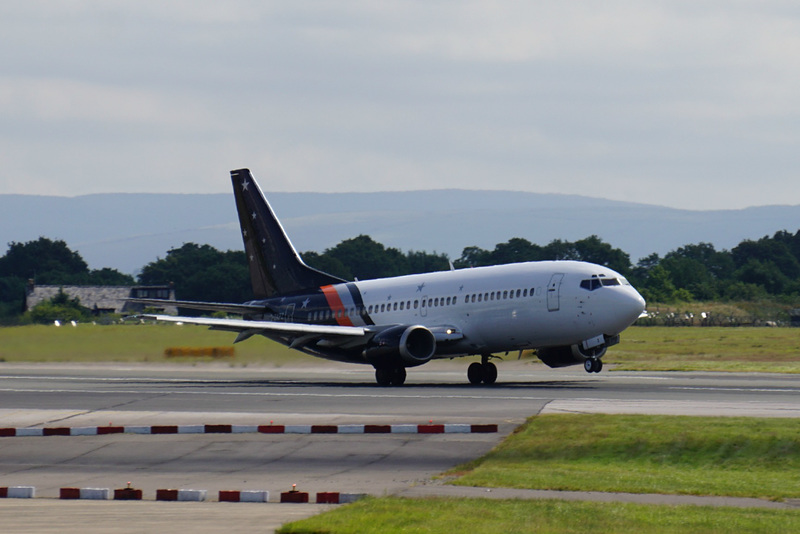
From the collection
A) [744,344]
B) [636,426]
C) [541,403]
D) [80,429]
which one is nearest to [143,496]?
[80,429]

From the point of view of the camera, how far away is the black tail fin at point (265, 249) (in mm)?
49719

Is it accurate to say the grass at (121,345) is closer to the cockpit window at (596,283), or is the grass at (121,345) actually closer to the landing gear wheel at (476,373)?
the landing gear wheel at (476,373)

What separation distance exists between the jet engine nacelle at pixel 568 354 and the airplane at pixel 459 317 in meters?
0.04

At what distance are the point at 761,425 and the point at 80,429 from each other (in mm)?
13972

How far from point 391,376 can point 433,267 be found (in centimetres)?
9330

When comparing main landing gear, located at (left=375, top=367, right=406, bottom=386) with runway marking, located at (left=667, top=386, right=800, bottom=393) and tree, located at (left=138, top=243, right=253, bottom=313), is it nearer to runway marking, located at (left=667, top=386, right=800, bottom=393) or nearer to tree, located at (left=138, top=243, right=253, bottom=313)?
runway marking, located at (left=667, top=386, right=800, bottom=393)

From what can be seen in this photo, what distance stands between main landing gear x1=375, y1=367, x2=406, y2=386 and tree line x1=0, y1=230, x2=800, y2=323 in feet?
198

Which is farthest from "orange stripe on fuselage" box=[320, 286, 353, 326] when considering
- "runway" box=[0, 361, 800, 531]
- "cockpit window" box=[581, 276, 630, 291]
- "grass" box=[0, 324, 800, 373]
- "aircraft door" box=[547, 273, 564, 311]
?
"cockpit window" box=[581, 276, 630, 291]

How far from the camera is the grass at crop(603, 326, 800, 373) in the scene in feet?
166

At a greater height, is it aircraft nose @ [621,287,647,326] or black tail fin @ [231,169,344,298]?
black tail fin @ [231,169,344,298]

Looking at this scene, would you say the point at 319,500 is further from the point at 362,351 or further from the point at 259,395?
the point at 362,351

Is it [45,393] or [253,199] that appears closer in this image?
[45,393]

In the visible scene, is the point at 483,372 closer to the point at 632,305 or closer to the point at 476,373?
the point at 476,373

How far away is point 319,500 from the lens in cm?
1670
